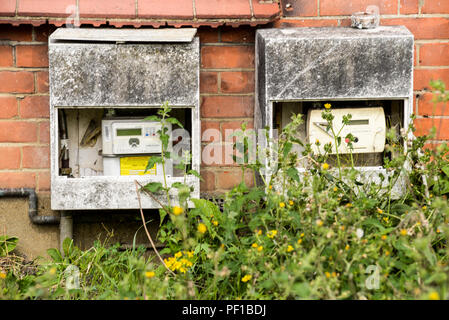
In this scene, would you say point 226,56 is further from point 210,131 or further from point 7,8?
point 7,8

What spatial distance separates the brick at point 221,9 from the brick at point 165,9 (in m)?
0.05

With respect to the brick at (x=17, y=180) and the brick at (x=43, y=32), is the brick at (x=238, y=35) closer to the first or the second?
the brick at (x=43, y=32)

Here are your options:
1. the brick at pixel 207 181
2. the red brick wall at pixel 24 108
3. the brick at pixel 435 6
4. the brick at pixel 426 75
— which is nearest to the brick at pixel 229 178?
the brick at pixel 207 181

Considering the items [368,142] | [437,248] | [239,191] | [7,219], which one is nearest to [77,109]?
[7,219]

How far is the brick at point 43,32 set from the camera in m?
2.92

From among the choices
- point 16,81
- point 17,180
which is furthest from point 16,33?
point 17,180

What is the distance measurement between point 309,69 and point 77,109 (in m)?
1.15

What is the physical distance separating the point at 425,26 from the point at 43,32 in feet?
6.21

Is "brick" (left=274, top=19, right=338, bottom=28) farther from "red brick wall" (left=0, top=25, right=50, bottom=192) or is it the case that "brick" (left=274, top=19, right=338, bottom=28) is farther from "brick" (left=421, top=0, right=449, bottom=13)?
"red brick wall" (left=0, top=25, right=50, bottom=192)

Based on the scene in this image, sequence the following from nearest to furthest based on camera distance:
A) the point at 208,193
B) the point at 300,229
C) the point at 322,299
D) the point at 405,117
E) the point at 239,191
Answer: the point at 322,299 < the point at 300,229 < the point at 239,191 < the point at 405,117 < the point at 208,193

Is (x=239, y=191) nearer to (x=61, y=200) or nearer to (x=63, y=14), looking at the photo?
(x=61, y=200)

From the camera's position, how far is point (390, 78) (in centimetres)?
273

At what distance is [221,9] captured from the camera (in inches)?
114

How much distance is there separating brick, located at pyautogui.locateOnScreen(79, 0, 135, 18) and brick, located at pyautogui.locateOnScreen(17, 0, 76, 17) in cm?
6
